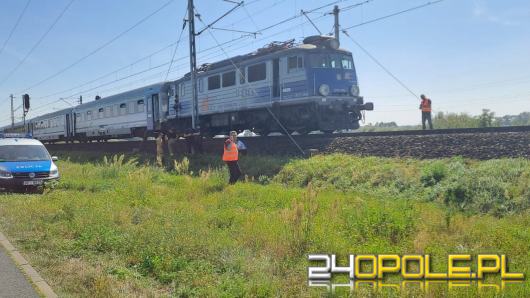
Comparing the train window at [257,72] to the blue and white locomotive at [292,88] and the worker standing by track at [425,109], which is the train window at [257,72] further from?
the worker standing by track at [425,109]

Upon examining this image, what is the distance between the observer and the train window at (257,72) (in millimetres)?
18219

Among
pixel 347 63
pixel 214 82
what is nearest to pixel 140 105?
pixel 214 82

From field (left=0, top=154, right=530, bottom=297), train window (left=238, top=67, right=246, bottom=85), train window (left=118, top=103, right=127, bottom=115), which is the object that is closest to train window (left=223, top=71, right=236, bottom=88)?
train window (left=238, top=67, right=246, bottom=85)

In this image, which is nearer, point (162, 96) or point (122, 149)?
point (162, 96)

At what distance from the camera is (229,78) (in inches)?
784

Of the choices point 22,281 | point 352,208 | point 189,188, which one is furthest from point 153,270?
point 189,188

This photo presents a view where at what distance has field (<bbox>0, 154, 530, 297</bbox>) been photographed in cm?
522

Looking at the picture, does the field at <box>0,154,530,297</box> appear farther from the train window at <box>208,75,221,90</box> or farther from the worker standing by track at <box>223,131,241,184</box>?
the train window at <box>208,75,221,90</box>

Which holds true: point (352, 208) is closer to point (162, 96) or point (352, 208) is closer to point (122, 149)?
point (162, 96)

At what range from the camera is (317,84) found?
1684 centimetres

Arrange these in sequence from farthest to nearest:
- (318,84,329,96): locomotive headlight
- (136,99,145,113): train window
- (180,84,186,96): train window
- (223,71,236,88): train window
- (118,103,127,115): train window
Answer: (118,103,127,115): train window < (136,99,145,113): train window < (180,84,186,96): train window < (223,71,236,88): train window < (318,84,329,96): locomotive headlight

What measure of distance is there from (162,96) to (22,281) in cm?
2100

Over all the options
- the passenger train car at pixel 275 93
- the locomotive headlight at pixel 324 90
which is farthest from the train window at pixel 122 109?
the locomotive headlight at pixel 324 90

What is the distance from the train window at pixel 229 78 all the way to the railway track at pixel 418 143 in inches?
103
